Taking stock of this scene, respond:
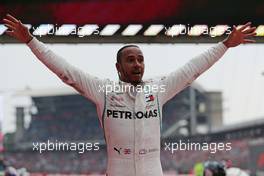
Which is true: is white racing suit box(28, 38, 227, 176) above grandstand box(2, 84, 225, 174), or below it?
above

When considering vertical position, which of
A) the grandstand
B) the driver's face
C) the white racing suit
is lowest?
the grandstand

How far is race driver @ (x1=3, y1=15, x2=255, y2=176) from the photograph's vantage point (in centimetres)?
204

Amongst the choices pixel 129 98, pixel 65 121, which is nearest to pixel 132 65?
pixel 129 98

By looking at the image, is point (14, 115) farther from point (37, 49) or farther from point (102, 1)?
point (37, 49)

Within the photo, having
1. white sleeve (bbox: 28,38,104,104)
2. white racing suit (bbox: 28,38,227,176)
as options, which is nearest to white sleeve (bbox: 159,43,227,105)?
white racing suit (bbox: 28,38,227,176)

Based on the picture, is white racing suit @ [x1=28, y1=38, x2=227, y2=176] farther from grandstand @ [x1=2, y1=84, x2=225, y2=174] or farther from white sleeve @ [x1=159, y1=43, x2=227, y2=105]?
grandstand @ [x1=2, y1=84, x2=225, y2=174]

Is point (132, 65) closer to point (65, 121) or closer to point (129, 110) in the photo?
point (129, 110)

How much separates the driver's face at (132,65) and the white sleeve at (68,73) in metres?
0.09

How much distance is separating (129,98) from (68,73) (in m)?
0.21

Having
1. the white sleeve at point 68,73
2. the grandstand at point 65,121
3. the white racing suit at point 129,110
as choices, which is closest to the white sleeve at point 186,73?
the white racing suit at point 129,110

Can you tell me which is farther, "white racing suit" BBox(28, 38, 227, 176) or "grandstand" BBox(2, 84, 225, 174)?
"grandstand" BBox(2, 84, 225, 174)

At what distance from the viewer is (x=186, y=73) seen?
214cm

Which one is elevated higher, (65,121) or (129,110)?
(129,110)

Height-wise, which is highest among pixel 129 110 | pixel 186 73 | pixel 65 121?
pixel 186 73
